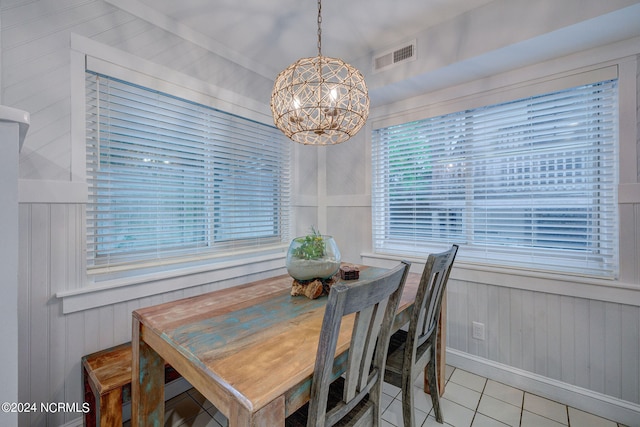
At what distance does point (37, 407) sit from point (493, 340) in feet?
9.82

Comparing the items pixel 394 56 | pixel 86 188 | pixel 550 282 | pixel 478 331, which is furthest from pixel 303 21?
pixel 478 331

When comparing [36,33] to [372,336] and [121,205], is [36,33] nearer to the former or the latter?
[121,205]

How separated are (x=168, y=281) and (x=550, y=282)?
2758 millimetres

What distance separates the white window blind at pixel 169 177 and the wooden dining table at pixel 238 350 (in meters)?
0.75

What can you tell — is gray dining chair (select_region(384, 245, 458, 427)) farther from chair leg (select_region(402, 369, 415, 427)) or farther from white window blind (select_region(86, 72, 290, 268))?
white window blind (select_region(86, 72, 290, 268))

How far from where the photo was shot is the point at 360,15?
201 cm

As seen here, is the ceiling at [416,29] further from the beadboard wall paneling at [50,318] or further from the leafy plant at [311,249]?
the leafy plant at [311,249]

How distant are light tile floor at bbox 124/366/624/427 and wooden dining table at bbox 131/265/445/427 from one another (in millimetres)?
623

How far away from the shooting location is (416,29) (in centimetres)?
218

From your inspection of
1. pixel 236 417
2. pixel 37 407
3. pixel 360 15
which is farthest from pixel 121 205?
pixel 360 15

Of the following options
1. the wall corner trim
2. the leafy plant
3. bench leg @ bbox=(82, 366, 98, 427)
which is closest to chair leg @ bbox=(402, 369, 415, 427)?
the leafy plant

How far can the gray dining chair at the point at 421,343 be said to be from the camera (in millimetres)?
1385

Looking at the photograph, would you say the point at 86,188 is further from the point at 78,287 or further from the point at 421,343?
the point at 421,343

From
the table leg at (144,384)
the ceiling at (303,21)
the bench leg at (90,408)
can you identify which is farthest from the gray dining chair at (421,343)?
the ceiling at (303,21)
